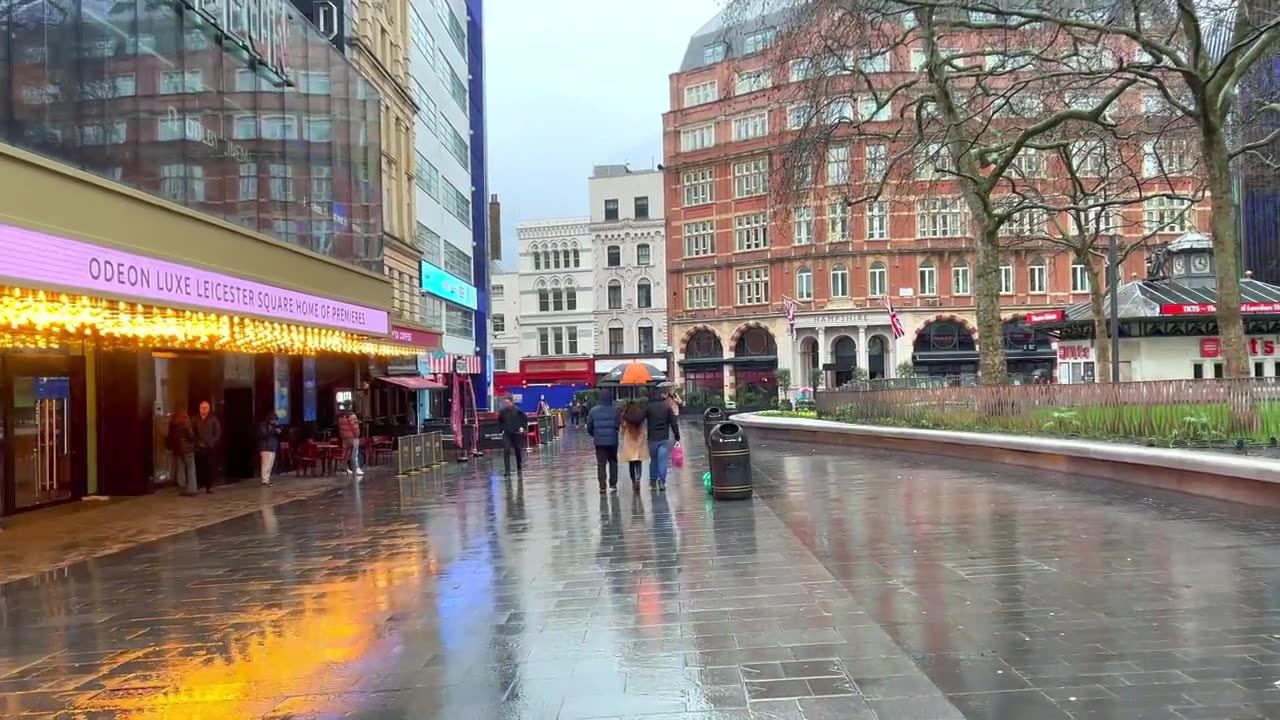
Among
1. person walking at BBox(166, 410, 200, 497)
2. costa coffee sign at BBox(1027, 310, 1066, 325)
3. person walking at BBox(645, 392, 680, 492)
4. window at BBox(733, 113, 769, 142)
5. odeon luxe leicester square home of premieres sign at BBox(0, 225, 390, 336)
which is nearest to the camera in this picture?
odeon luxe leicester square home of premieres sign at BBox(0, 225, 390, 336)

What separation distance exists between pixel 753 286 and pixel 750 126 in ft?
33.0

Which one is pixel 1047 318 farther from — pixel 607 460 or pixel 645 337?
pixel 645 337

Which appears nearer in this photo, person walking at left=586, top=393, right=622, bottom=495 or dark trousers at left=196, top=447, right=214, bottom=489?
person walking at left=586, top=393, right=622, bottom=495

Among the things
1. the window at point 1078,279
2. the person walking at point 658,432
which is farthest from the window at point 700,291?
the person walking at point 658,432

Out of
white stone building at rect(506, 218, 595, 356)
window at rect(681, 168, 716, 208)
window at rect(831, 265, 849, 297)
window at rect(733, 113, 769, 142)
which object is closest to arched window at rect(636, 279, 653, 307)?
white stone building at rect(506, 218, 595, 356)

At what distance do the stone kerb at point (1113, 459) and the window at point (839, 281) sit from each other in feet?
103

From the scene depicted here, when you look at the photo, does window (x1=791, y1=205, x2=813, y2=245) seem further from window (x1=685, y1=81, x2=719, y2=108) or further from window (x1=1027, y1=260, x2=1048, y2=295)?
window (x1=1027, y1=260, x2=1048, y2=295)

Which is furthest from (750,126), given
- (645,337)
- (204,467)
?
(204,467)

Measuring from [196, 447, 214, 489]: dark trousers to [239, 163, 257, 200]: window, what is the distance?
4809 mm

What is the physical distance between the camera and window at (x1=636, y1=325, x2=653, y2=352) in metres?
65.7

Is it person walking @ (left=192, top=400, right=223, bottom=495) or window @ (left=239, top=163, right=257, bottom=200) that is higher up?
window @ (left=239, top=163, right=257, bottom=200)

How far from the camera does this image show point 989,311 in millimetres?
21875

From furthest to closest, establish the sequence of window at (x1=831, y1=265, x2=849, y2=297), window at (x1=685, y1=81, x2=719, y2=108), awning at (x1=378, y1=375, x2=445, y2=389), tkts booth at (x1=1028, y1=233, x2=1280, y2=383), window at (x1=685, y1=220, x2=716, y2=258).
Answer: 1. window at (x1=685, y1=220, x2=716, y2=258)
2. window at (x1=685, y1=81, x2=719, y2=108)
3. window at (x1=831, y1=265, x2=849, y2=297)
4. awning at (x1=378, y1=375, x2=445, y2=389)
5. tkts booth at (x1=1028, y1=233, x2=1280, y2=383)

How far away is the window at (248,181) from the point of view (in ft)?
55.7
